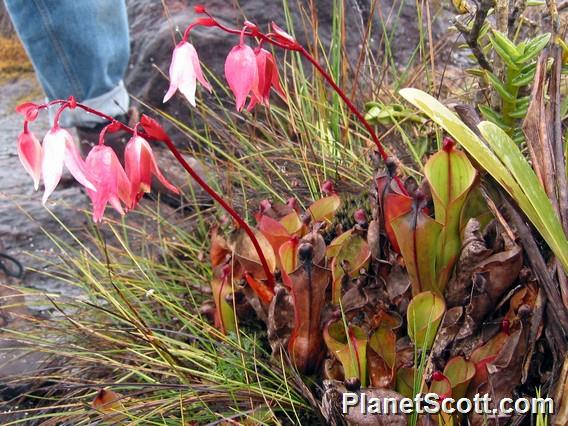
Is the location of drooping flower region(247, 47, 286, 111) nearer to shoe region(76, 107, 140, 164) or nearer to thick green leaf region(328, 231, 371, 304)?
thick green leaf region(328, 231, 371, 304)

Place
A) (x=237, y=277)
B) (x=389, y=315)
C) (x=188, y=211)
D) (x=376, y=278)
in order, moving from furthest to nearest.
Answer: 1. (x=188, y=211)
2. (x=237, y=277)
3. (x=376, y=278)
4. (x=389, y=315)

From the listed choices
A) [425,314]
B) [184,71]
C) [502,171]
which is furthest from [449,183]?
[184,71]

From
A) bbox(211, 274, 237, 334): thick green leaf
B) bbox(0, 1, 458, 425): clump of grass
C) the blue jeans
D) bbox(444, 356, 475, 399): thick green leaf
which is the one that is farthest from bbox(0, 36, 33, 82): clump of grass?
bbox(444, 356, 475, 399): thick green leaf

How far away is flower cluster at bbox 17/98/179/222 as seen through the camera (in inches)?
49.2

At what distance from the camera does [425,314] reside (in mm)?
1518

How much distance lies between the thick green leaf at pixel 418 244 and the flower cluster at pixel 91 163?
0.55 meters

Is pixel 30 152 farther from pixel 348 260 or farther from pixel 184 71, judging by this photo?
pixel 348 260

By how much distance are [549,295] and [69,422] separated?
1195 mm

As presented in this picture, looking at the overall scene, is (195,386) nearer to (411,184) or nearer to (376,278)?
(376,278)

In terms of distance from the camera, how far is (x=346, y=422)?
146 centimetres

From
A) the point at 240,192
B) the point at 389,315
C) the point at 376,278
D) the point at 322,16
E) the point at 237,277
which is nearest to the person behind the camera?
the point at 389,315

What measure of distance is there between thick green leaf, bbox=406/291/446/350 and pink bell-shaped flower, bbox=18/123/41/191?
2.71 ft

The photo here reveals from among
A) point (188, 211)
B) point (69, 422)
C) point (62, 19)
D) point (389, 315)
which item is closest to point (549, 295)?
point (389, 315)

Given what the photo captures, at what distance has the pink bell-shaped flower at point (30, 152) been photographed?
4.29 feet
